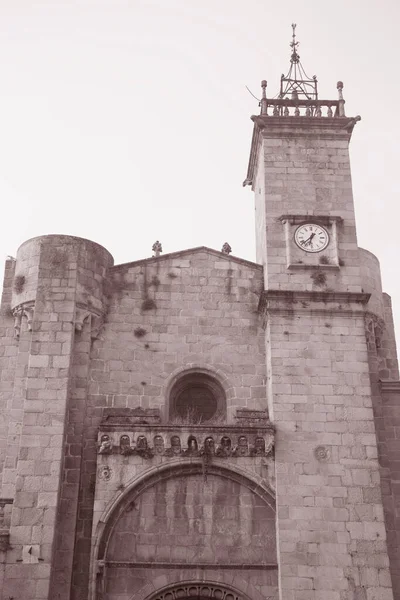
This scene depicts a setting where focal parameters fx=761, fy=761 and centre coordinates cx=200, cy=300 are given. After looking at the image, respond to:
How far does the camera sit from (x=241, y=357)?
63.4 ft

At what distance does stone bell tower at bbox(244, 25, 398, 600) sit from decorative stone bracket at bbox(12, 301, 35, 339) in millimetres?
5865

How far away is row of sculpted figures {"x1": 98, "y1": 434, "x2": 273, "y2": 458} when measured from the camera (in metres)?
17.6

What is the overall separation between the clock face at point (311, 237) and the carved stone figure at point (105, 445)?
6932mm

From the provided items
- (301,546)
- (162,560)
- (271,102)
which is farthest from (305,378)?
(271,102)

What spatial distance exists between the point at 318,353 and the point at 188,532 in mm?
5174

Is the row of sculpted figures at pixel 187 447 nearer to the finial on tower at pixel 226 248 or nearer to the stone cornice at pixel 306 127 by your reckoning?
the finial on tower at pixel 226 248

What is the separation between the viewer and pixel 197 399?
1934 centimetres

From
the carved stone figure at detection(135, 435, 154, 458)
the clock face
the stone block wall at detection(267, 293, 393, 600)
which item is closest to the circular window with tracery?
the carved stone figure at detection(135, 435, 154, 458)

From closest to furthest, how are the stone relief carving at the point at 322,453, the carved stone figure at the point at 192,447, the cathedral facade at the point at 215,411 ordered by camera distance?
1. the cathedral facade at the point at 215,411
2. the stone relief carving at the point at 322,453
3. the carved stone figure at the point at 192,447

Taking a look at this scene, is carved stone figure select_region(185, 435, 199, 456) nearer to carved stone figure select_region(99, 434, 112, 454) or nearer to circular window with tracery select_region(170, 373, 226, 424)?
circular window with tracery select_region(170, 373, 226, 424)

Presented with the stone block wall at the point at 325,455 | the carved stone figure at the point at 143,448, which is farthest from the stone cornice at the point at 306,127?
the carved stone figure at the point at 143,448

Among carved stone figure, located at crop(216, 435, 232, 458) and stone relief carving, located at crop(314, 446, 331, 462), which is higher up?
carved stone figure, located at crop(216, 435, 232, 458)

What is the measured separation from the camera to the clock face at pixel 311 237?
64.7ft

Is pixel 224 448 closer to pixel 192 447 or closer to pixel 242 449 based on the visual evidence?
pixel 242 449
